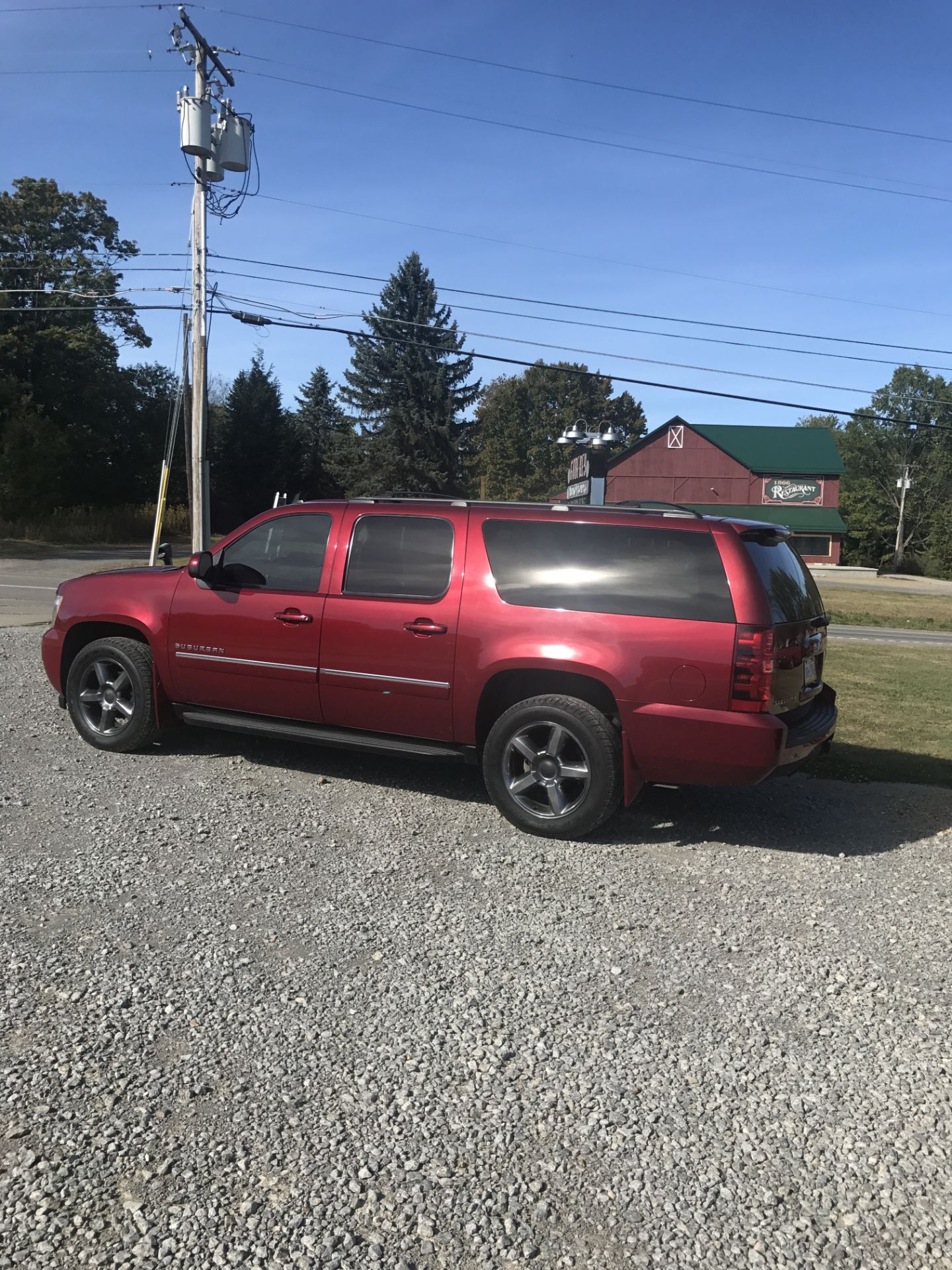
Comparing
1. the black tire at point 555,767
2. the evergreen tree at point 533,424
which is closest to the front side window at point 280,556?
the black tire at point 555,767

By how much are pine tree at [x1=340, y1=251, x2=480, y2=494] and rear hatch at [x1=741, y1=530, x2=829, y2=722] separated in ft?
149

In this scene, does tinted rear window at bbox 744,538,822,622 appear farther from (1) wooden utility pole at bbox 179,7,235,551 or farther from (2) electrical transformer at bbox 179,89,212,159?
(2) electrical transformer at bbox 179,89,212,159

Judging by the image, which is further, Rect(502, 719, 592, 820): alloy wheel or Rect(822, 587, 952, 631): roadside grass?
Rect(822, 587, 952, 631): roadside grass

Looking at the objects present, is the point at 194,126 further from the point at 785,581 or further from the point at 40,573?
the point at 785,581

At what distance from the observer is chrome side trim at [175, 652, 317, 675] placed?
6125 millimetres

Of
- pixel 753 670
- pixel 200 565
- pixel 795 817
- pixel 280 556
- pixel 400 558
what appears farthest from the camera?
pixel 280 556

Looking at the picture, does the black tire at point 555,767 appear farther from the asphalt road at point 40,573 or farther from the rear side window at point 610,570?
the asphalt road at point 40,573

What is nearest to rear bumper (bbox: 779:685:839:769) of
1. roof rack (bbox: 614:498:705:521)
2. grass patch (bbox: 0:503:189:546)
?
roof rack (bbox: 614:498:705:521)

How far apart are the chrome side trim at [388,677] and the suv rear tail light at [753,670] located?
5.45ft

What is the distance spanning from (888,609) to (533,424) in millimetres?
62398

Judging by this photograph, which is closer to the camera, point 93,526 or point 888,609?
point 888,609

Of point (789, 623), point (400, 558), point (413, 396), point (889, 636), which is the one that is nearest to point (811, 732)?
point (789, 623)

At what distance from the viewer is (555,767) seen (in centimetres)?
545

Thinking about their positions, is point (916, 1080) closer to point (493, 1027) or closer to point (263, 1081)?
point (493, 1027)
